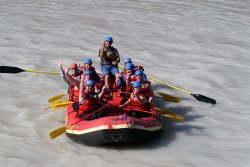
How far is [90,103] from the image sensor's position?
848cm

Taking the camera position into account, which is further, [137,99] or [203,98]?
[203,98]

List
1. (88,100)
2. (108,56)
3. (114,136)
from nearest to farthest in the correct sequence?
(114,136)
(88,100)
(108,56)

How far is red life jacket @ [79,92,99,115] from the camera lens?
27.7 feet

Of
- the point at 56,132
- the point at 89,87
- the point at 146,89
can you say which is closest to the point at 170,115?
the point at 146,89

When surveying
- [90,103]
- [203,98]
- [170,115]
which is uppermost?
[90,103]

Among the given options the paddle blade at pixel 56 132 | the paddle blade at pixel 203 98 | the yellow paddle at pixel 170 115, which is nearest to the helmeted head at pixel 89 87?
the paddle blade at pixel 56 132

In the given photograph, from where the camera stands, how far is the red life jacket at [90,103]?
8453 mm

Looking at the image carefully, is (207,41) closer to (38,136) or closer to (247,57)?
(247,57)

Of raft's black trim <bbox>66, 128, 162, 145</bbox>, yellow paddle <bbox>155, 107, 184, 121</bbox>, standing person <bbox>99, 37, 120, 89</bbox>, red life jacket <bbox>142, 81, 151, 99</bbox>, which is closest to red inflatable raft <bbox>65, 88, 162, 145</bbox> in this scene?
raft's black trim <bbox>66, 128, 162, 145</bbox>

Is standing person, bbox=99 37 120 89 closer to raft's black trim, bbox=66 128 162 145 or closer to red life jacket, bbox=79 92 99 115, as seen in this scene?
red life jacket, bbox=79 92 99 115

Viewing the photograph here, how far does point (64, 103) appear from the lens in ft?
29.7

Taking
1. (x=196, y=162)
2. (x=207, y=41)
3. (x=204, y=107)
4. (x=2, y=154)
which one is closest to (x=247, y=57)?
(x=207, y=41)

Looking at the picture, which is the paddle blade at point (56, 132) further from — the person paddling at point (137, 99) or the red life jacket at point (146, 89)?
the red life jacket at point (146, 89)

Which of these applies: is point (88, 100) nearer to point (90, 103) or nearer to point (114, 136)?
point (90, 103)
